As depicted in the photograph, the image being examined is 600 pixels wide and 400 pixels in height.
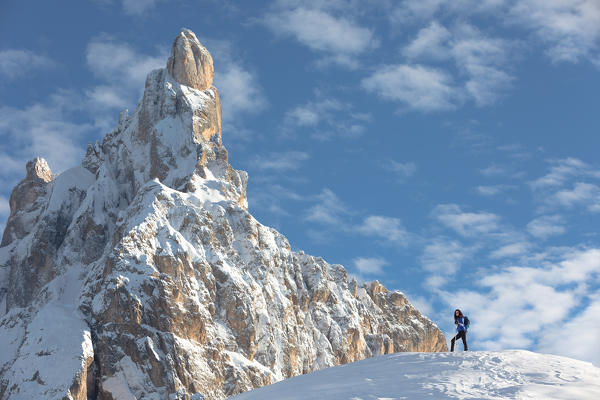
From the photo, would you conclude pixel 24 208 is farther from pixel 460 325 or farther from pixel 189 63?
pixel 460 325

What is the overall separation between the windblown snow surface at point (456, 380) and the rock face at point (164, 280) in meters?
79.4

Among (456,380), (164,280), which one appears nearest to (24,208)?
(164,280)

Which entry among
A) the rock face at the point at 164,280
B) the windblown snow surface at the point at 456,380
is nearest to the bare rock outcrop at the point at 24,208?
the rock face at the point at 164,280

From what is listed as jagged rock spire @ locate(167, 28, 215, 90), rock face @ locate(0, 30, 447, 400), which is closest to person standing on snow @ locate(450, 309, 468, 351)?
rock face @ locate(0, 30, 447, 400)

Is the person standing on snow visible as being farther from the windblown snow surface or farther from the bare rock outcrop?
the bare rock outcrop

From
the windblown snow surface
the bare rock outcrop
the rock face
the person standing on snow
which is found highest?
the bare rock outcrop

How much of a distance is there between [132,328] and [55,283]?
118ft

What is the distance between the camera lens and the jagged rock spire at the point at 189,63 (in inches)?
6811

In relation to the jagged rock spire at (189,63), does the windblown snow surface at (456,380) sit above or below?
below

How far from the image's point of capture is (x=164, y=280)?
403ft

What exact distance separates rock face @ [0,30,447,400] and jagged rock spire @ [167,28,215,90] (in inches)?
12.5

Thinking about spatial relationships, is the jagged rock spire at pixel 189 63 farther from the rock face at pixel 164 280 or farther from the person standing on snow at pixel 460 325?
the person standing on snow at pixel 460 325

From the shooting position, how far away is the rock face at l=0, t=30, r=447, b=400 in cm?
11600

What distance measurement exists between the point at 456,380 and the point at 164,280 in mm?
94137
